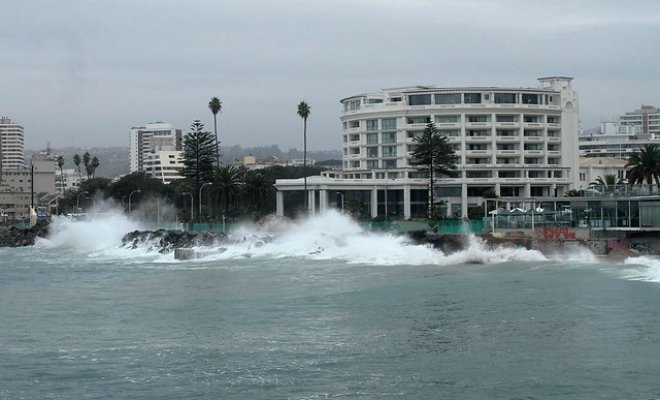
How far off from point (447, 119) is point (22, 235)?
150 feet

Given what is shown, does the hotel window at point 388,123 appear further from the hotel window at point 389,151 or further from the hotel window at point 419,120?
the hotel window at point 389,151

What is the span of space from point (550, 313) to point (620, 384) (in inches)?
370

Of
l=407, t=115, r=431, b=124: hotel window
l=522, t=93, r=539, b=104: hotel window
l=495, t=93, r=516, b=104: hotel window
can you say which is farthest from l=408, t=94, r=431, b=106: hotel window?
l=522, t=93, r=539, b=104: hotel window

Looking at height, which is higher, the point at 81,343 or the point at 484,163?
the point at 484,163

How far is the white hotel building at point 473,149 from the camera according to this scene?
90625 mm

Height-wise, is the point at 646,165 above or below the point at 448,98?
below

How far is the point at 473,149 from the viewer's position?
300 ft

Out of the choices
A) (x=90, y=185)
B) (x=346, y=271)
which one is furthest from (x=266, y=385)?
(x=90, y=185)

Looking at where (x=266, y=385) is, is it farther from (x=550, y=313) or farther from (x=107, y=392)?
(x=550, y=313)

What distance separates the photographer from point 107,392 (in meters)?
20.1

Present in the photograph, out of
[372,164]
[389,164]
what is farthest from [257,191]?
[389,164]

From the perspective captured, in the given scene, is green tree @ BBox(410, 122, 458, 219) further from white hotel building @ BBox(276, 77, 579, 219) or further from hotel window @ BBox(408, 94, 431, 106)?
hotel window @ BBox(408, 94, 431, 106)

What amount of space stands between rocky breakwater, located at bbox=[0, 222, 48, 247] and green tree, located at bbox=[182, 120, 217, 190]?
18.9 meters

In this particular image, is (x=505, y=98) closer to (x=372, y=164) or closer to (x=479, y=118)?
(x=479, y=118)
